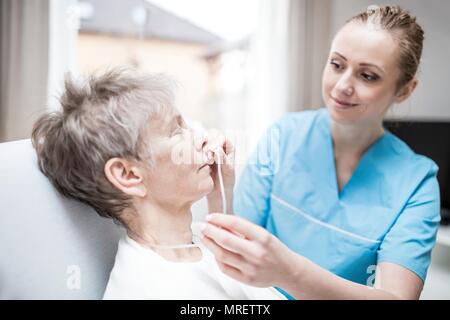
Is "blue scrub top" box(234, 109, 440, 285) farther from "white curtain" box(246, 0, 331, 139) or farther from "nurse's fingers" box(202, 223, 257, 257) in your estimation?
"nurse's fingers" box(202, 223, 257, 257)

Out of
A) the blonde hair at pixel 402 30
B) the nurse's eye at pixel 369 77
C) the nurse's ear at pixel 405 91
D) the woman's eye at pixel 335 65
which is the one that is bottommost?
the nurse's ear at pixel 405 91

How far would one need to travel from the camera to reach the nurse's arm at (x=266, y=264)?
0.45 meters

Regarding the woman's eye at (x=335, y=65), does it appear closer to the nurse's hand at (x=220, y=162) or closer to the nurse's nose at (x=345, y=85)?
the nurse's nose at (x=345, y=85)

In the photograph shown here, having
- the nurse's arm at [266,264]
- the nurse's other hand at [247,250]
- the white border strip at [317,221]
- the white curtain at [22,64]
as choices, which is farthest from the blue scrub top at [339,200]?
the white curtain at [22,64]

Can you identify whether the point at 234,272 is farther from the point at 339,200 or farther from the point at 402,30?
the point at 402,30

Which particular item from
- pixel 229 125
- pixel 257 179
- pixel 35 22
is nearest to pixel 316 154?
pixel 257 179

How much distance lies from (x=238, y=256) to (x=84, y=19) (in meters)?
0.64

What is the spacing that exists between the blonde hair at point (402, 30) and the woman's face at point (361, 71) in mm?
11

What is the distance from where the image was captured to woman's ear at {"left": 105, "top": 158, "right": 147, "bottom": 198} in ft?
1.85

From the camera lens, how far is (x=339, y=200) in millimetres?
723

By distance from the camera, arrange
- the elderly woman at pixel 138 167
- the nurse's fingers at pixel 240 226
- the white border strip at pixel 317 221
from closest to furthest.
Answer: the nurse's fingers at pixel 240 226 < the elderly woman at pixel 138 167 < the white border strip at pixel 317 221

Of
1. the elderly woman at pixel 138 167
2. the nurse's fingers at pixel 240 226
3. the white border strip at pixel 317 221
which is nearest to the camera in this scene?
the nurse's fingers at pixel 240 226

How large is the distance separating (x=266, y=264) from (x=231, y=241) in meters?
0.05
